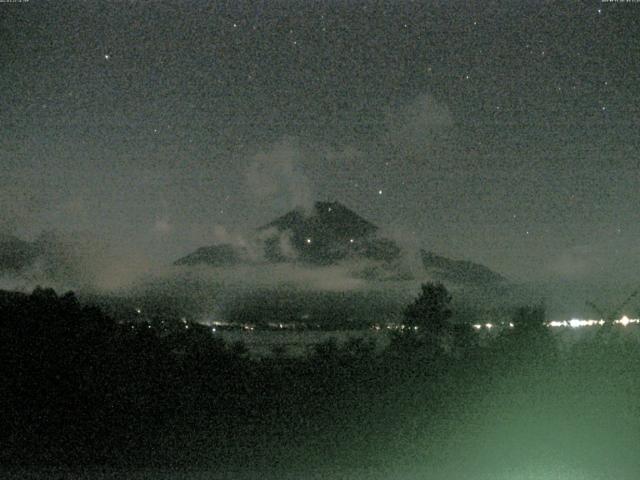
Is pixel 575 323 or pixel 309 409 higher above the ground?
pixel 575 323

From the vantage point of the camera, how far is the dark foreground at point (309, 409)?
923 cm

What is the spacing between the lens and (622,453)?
31.0ft

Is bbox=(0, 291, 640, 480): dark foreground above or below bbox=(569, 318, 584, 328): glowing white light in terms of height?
below

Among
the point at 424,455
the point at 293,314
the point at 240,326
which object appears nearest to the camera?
the point at 424,455

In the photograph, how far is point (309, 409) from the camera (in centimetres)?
1116

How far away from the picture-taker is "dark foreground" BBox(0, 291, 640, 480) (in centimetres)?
923

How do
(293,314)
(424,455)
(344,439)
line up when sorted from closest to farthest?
(424,455) < (344,439) < (293,314)

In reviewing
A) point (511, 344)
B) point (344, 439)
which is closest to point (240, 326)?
point (511, 344)

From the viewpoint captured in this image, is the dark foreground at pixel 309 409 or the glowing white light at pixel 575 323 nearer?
the dark foreground at pixel 309 409

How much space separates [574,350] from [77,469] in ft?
23.1

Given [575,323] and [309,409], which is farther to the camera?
[575,323]

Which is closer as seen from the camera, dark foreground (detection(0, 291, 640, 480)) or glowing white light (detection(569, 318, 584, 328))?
dark foreground (detection(0, 291, 640, 480))

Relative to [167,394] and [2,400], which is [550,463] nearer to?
[167,394]

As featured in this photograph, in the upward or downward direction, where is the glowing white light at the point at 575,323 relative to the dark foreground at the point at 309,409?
upward
